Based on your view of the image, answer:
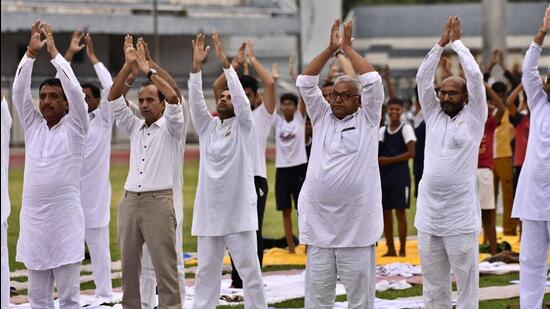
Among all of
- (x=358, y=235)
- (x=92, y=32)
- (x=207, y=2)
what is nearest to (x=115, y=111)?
(x=358, y=235)

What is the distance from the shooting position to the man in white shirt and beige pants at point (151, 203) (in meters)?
10.3

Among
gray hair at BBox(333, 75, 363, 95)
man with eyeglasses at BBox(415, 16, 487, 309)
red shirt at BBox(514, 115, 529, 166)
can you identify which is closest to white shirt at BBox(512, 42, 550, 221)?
man with eyeglasses at BBox(415, 16, 487, 309)

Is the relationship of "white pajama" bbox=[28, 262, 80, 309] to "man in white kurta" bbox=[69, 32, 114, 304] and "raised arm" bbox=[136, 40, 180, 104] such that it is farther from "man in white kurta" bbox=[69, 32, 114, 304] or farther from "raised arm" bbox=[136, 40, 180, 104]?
"man in white kurta" bbox=[69, 32, 114, 304]

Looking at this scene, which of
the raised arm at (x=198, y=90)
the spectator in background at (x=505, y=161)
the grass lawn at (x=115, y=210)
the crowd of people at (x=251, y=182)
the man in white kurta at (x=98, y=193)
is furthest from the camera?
the grass lawn at (x=115, y=210)

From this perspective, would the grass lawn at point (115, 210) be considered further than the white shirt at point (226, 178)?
Yes

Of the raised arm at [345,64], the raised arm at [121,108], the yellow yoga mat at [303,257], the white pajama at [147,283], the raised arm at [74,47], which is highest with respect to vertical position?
the raised arm at [74,47]

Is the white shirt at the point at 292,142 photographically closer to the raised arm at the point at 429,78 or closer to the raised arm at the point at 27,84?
the raised arm at the point at 429,78

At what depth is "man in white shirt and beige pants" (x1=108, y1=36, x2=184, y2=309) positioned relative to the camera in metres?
10.3

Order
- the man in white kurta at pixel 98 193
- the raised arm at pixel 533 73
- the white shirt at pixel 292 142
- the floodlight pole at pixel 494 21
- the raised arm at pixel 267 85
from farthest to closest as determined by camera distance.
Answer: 1. the floodlight pole at pixel 494 21
2. the white shirt at pixel 292 142
3. the man in white kurta at pixel 98 193
4. the raised arm at pixel 267 85
5. the raised arm at pixel 533 73

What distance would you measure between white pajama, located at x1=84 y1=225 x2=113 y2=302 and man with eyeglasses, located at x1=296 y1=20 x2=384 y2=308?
2739mm

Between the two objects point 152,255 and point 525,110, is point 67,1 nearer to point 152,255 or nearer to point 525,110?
point 525,110

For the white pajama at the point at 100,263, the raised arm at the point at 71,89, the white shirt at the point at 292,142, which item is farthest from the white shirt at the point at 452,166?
the white shirt at the point at 292,142

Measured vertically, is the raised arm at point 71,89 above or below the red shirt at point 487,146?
above

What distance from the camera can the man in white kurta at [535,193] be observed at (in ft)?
33.0
